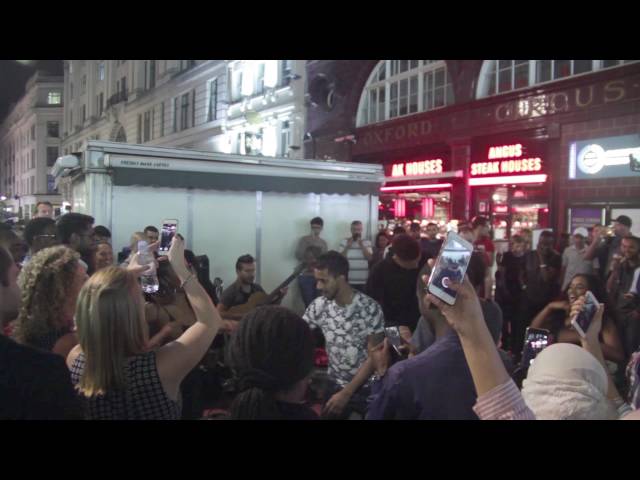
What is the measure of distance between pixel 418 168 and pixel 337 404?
14.4 metres

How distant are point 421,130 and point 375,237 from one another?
6.49 m

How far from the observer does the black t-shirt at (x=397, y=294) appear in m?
5.61

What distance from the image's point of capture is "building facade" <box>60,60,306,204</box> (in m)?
22.8

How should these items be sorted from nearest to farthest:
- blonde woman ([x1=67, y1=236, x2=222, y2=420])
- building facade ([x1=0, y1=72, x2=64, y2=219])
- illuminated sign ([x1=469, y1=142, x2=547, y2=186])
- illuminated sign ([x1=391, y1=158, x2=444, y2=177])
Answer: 1. blonde woman ([x1=67, y1=236, x2=222, y2=420])
2. illuminated sign ([x1=469, y1=142, x2=547, y2=186])
3. illuminated sign ([x1=391, y1=158, x2=444, y2=177])
4. building facade ([x1=0, y1=72, x2=64, y2=219])

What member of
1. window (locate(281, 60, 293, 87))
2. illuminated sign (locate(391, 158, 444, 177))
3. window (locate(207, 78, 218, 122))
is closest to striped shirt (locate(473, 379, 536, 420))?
illuminated sign (locate(391, 158, 444, 177))

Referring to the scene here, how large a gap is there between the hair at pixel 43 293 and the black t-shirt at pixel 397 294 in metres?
3.36

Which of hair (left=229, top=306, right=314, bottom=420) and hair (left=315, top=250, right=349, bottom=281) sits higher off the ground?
hair (left=315, top=250, right=349, bottom=281)

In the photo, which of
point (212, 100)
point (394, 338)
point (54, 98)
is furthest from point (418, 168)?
point (54, 98)

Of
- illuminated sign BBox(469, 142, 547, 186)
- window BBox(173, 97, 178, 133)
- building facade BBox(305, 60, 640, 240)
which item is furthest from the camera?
window BBox(173, 97, 178, 133)

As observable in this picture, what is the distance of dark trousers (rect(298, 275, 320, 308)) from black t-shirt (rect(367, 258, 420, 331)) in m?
3.53

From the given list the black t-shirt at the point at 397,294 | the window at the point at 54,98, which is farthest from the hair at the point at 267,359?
the window at the point at 54,98

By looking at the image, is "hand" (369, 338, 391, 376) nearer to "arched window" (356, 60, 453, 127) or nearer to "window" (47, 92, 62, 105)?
"arched window" (356, 60, 453, 127)

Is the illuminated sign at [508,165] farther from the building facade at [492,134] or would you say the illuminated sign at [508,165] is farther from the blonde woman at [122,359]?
the blonde woman at [122,359]

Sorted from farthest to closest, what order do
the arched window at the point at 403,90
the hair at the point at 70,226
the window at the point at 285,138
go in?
the window at the point at 285,138 < the arched window at the point at 403,90 < the hair at the point at 70,226
